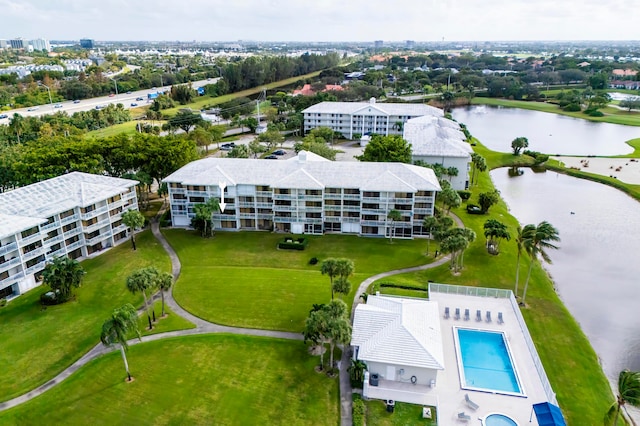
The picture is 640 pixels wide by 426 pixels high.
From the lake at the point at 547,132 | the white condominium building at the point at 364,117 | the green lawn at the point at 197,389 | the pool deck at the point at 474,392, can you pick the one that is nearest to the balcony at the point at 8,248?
the green lawn at the point at 197,389

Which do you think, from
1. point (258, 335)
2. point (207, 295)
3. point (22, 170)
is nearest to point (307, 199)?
point (207, 295)

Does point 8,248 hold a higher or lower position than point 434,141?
lower

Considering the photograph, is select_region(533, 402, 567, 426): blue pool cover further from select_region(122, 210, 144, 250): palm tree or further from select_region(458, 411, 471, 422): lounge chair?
select_region(122, 210, 144, 250): palm tree

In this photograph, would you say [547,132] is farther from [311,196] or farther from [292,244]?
[292,244]

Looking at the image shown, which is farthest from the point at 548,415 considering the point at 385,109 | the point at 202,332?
the point at 385,109

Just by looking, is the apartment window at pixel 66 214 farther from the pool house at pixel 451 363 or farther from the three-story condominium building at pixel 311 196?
the pool house at pixel 451 363

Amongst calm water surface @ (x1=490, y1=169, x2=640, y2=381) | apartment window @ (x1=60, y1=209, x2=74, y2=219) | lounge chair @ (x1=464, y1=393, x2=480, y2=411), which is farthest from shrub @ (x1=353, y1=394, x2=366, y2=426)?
apartment window @ (x1=60, y1=209, x2=74, y2=219)
